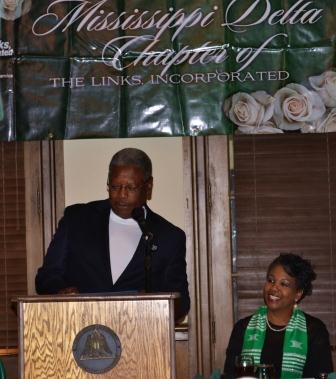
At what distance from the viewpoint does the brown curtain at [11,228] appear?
17.0ft

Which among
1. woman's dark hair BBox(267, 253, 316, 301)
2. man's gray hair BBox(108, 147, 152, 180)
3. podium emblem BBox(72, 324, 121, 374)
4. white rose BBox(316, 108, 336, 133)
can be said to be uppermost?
white rose BBox(316, 108, 336, 133)

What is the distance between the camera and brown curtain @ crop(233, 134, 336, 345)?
517 cm

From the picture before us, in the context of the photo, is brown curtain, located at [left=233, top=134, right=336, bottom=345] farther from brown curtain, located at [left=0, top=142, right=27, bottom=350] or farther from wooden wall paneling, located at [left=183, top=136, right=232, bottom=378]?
brown curtain, located at [left=0, top=142, right=27, bottom=350]

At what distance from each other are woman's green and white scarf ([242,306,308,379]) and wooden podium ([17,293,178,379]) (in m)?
0.77

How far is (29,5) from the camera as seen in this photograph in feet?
17.1

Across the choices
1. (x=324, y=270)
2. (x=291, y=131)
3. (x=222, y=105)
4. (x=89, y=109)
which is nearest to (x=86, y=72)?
(x=89, y=109)

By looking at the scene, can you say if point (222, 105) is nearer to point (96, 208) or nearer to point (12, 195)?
point (96, 208)

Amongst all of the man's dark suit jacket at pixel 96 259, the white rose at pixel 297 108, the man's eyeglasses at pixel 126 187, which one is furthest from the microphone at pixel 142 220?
the white rose at pixel 297 108

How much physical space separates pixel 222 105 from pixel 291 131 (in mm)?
391

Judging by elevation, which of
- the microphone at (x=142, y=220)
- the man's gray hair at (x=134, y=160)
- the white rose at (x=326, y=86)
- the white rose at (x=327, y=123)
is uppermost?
the white rose at (x=326, y=86)

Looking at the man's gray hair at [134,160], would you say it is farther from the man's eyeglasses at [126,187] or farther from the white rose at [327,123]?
the white rose at [327,123]

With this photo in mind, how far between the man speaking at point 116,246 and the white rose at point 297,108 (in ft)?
2.53

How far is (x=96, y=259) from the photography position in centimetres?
462

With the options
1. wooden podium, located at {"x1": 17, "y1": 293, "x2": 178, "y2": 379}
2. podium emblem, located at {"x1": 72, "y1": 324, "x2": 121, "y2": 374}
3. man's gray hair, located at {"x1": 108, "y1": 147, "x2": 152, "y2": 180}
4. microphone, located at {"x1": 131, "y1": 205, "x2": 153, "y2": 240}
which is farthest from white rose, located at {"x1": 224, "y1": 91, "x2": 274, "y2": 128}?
podium emblem, located at {"x1": 72, "y1": 324, "x2": 121, "y2": 374}
